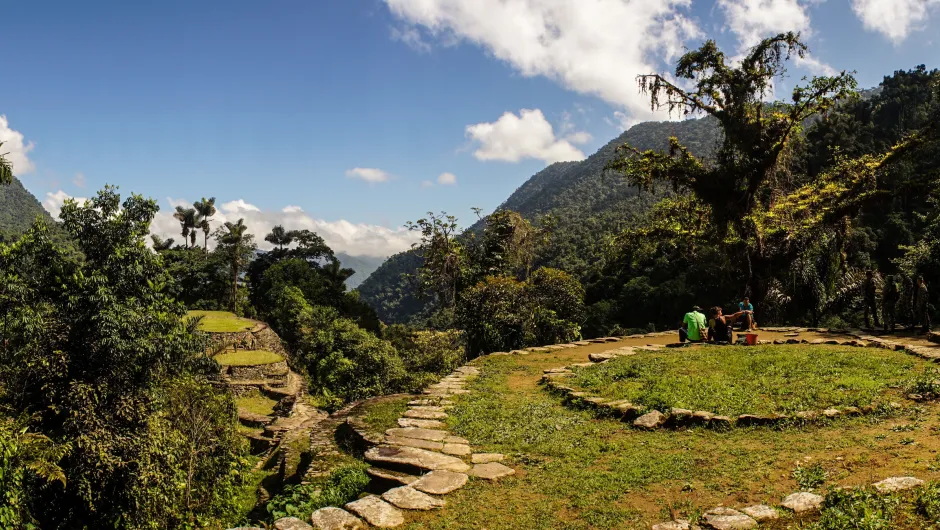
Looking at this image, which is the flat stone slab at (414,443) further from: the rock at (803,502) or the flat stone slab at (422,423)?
the rock at (803,502)

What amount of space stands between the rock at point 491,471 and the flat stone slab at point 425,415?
2.20 metres

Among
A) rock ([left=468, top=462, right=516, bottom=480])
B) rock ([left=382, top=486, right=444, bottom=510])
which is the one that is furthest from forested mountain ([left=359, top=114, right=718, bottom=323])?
rock ([left=382, top=486, right=444, bottom=510])

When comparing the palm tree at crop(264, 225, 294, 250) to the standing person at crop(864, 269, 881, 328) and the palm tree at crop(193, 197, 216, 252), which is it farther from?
→ the standing person at crop(864, 269, 881, 328)

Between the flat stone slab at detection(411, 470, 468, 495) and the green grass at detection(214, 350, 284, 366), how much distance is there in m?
31.4

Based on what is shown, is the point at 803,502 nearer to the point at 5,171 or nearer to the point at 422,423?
the point at 422,423

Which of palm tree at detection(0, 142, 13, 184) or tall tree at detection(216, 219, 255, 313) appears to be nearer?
palm tree at detection(0, 142, 13, 184)

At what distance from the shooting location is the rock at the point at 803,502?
468 cm

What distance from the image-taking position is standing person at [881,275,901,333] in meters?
14.5

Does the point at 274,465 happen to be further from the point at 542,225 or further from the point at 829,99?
the point at 829,99

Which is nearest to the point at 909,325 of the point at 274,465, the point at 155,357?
the point at 274,465

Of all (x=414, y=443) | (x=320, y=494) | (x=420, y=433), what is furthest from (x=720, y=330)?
(x=320, y=494)

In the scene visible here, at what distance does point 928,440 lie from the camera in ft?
19.3

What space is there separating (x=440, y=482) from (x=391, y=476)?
2.16 ft

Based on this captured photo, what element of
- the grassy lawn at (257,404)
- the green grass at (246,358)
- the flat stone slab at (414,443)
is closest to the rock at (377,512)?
the flat stone slab at (414,443)
